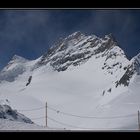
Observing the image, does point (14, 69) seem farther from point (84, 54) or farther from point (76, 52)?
point (84, 54)

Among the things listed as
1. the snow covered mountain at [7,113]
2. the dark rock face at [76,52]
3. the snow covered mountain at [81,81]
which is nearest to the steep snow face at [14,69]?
the snow covered mountain at [81,81]

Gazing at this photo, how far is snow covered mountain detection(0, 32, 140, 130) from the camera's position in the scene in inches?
4621

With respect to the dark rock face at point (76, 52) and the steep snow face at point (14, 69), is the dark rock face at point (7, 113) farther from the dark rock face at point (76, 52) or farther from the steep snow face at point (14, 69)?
the steep snow face at point (14, 69)

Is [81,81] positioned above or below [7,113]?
above

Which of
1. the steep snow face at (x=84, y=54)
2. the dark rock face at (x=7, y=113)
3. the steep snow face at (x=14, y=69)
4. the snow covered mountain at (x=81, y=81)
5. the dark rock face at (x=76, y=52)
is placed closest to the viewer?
the dark rock face at (x=7, y=113)

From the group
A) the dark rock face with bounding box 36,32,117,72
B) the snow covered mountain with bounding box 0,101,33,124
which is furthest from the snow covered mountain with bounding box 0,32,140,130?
the snow covered mountain with bounding box 0,101,33,124

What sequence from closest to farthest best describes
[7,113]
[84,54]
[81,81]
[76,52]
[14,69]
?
1. [7,113]
2. [81,81]
3. [84,54]
4. [76,52]
5. [14,69]

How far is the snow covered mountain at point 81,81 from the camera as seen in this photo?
4621 inches

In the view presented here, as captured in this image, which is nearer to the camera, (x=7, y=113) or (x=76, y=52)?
(x=7, y=113)

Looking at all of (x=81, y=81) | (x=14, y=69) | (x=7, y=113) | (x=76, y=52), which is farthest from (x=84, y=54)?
(x=7, y=113)

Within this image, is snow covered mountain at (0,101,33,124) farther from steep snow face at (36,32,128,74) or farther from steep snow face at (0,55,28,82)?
steep snow face at (0,55,28,82)

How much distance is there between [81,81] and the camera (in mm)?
137000
